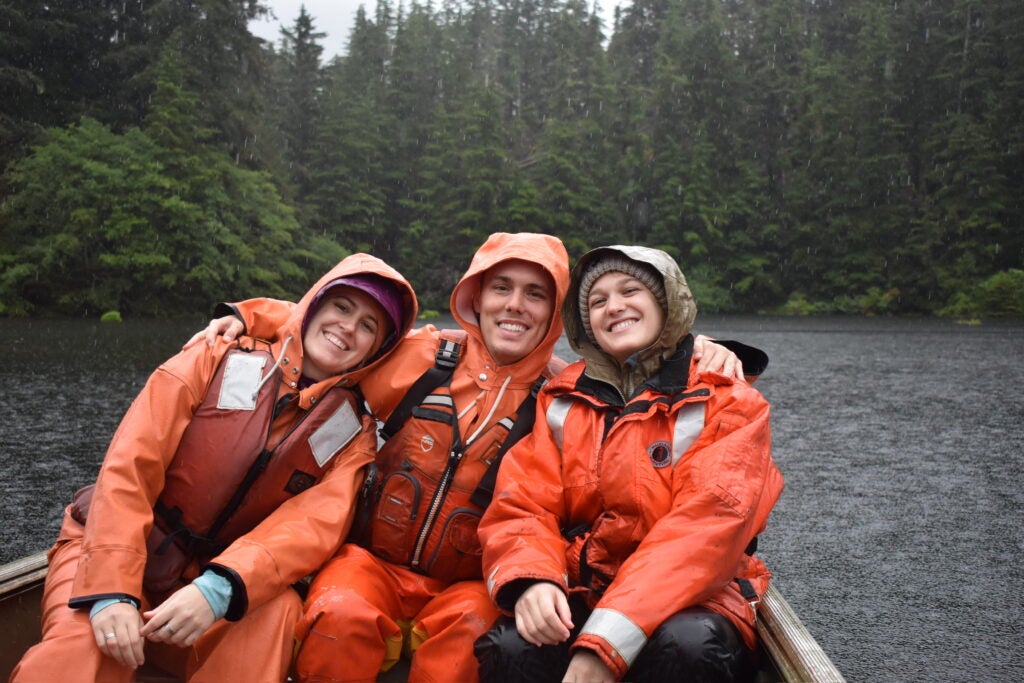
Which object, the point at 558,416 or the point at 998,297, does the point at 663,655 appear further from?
the point at 998,297

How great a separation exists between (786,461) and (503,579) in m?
7.17

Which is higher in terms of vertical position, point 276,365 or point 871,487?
point 276,365

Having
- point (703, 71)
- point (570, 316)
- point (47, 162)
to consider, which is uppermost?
point (703, 71)

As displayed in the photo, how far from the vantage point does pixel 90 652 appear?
2037 millimetres

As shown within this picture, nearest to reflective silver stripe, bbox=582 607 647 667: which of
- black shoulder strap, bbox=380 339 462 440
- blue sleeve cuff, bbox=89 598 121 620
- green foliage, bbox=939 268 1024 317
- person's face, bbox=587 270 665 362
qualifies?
person's face, bbox=587 270 665 362

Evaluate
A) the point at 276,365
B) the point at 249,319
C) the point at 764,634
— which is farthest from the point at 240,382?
the point at 764,634

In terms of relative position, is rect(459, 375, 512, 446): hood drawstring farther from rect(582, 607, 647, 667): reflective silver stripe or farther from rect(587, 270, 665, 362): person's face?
rect(582, 607, 647, 667): reflective silver stripe

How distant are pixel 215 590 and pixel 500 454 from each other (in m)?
1.04

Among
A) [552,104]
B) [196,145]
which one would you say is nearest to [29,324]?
[196,145]

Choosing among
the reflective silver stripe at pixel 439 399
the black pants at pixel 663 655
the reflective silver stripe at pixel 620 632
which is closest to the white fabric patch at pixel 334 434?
the reflective silver stripe at pixel 439 399

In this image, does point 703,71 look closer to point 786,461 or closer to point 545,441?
point 786,461

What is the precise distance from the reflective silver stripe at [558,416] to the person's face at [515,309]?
0.38 m

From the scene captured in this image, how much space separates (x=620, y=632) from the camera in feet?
6.55

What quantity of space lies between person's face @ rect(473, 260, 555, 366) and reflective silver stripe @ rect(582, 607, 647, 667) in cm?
116
